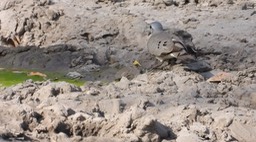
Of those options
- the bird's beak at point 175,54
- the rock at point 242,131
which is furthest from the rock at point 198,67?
the rock at point 242,131

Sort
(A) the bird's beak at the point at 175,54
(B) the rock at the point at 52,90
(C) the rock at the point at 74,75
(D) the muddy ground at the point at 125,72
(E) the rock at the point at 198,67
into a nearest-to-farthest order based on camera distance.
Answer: (D) the muddy ground at the point at 125,72 → (B) the rock at the point at 52,90 → (A) the bird's beak at the point at 175,54 → (E) the rock at the point at 198,67 → (C) the rock at the point at 74,75

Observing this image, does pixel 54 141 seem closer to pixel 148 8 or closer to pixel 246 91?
pixel 246 91

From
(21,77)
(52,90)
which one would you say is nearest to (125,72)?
(21,77)

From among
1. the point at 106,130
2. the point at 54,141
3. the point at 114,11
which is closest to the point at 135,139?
the point at 106,130

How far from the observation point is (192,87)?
7.65 m

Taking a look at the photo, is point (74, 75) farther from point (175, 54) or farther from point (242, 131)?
point (242, 131)

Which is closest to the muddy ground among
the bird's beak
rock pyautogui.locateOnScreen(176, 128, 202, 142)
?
rock pyautogui.locateOnScreen(176, 128, 202, 142)

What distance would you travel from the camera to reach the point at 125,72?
10.3m

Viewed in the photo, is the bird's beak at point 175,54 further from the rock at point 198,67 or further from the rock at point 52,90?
the rock at point 52,90

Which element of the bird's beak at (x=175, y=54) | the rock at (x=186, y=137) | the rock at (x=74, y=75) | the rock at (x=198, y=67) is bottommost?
the rock at (x=74, y=75)

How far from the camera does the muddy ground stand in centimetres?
598

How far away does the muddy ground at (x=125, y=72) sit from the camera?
598cm

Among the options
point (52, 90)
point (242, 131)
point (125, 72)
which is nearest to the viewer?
point (242, 131)

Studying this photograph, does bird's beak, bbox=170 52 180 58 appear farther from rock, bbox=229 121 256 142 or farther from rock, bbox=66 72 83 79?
rock, bbox=229 121 256 142
